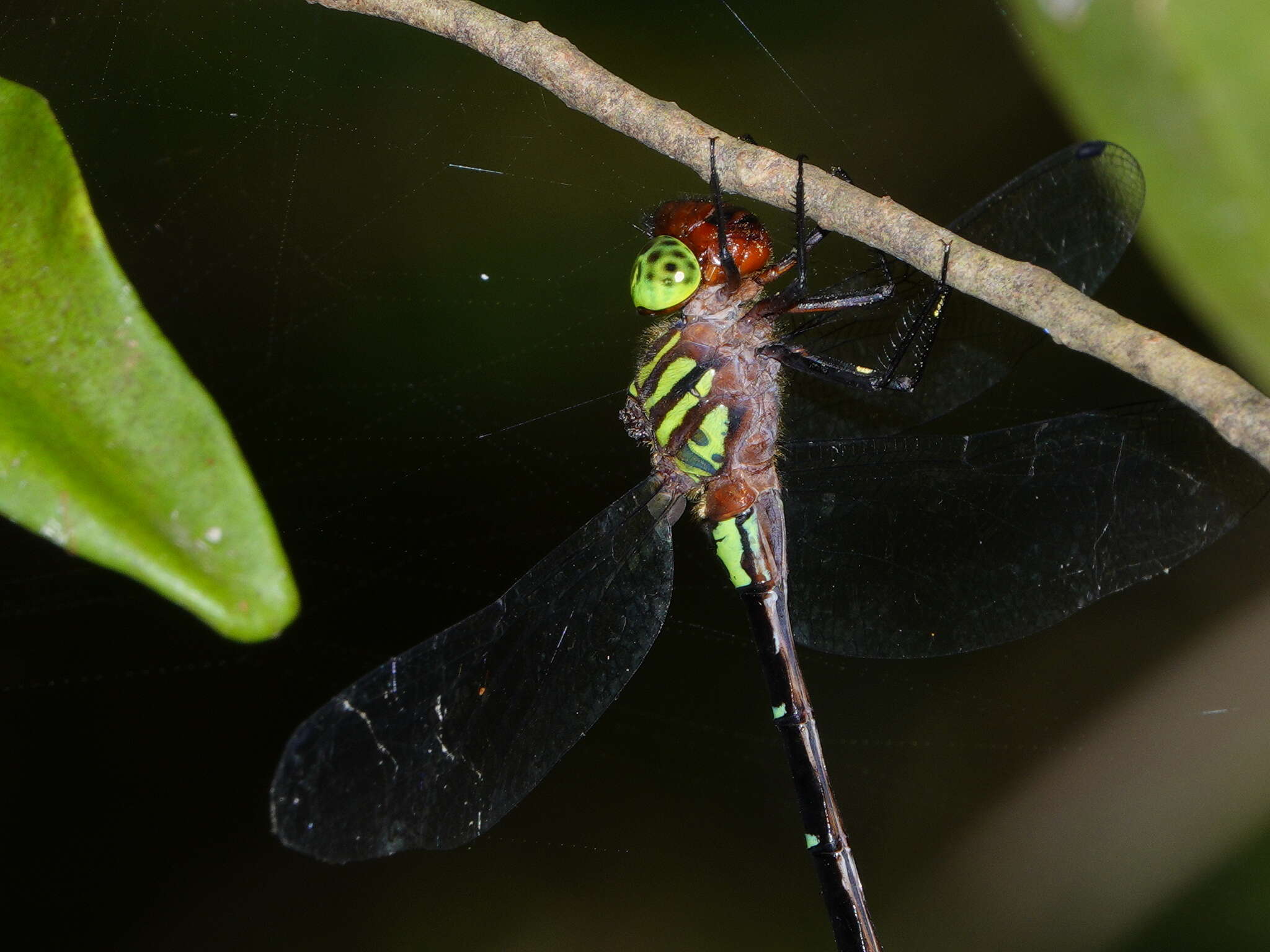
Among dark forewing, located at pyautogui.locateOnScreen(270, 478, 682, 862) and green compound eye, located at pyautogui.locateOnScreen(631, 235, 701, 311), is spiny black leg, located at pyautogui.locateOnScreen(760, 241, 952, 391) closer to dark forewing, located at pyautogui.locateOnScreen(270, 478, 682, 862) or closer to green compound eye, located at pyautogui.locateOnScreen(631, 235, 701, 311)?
green compound eye, located at pyautogui.locateOnScreen(631, 235, 701, 311)

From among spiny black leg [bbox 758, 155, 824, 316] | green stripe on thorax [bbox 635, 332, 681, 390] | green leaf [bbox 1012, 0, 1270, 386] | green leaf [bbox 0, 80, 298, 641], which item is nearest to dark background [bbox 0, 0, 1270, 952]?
green leaf [bbox 1012, 0, 1270, 386]

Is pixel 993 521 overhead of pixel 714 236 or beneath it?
beneath

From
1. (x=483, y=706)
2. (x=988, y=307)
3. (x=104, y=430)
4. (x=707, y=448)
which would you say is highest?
(x=988, y=307)

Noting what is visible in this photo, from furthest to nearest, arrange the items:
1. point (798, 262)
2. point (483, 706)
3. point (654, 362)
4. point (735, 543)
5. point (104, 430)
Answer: point (735, 543)
point (654, 362)
point (483, 706)
point (798, 262)
point (104, 430)

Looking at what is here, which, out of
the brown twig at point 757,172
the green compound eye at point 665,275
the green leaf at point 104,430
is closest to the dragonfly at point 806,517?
the green compound eye at point 665,275

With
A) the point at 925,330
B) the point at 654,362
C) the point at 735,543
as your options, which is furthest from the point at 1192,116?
the point at 735,543

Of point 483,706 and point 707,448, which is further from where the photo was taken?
point 707,448

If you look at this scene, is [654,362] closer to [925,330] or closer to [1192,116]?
[925,330]

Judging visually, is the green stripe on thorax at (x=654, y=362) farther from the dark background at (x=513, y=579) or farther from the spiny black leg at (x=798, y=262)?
the dark background at (x=513, y=579)
